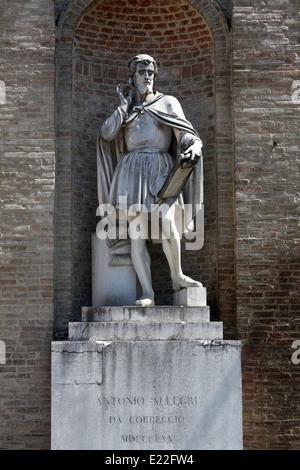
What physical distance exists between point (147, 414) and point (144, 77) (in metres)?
3.89

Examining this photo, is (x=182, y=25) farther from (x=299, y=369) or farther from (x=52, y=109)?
(x=299, y=369)

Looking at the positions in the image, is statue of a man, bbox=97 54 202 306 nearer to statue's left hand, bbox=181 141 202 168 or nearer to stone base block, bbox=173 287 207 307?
statue's left hand, bbox=181 141 202 168

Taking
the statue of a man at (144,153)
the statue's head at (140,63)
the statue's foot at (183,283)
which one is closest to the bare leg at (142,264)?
the statue of a man at (144,153)

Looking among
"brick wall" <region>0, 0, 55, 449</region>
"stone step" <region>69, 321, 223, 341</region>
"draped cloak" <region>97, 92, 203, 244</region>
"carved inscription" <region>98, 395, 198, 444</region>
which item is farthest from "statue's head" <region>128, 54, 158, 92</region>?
"carved inscription" <region>98, 395, 198, 444</region>

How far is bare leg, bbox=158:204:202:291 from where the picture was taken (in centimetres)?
1006

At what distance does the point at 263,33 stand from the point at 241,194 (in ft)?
6.84

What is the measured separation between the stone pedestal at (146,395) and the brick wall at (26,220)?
5.07 feet

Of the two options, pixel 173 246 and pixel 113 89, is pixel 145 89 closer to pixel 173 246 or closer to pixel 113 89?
pixel 113 89

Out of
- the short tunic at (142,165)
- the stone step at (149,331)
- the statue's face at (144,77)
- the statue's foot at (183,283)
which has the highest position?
the statue's face at (144,77)

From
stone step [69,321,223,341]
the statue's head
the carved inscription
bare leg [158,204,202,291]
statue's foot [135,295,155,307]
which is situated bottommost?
the carved inscription

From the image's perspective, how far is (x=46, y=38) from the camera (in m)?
11.4

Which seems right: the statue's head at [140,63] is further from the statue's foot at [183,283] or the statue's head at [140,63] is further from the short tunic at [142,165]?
the statue's foot at [183,283]

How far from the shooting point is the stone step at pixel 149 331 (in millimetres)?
9516

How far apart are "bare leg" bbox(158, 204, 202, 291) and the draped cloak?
0.68ft
